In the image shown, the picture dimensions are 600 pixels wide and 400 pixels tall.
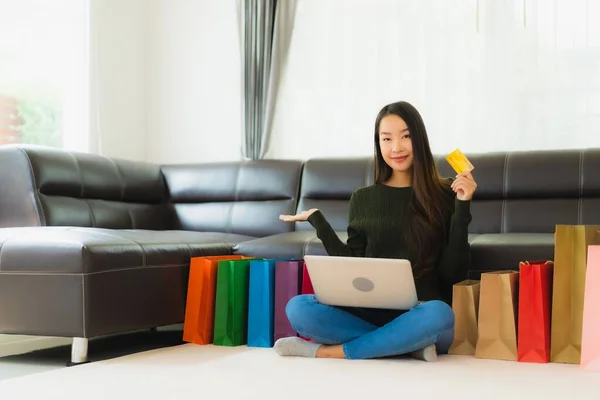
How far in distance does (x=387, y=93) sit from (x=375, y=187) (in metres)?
1.44

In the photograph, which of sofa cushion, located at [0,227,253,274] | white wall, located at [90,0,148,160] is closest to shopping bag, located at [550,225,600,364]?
sofa cushion, located at [0,227,253,274]

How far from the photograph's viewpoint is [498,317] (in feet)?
8.92

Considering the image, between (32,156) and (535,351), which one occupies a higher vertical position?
(32,156)

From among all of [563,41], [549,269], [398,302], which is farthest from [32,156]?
[563,41]

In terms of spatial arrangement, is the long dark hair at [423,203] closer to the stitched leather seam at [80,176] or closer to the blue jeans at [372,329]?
the blue jeans at [372,329]

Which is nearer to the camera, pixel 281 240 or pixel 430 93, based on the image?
pixel 281 240

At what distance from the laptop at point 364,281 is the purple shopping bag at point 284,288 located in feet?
1.05

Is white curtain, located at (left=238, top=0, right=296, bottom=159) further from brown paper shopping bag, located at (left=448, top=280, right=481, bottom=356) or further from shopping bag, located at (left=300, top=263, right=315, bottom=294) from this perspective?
brown paper shopping bag, located at (left=448, top=280, right=481, bottom=356)

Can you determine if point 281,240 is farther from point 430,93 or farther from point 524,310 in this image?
point 430,93

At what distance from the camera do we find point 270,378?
2344 mm

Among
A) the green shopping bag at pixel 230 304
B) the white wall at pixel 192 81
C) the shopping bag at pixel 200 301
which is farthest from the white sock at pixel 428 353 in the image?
the white wall at pixel 192 81

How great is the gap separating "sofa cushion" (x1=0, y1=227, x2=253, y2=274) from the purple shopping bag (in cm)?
44

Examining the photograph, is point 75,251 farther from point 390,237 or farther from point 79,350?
point 390,237

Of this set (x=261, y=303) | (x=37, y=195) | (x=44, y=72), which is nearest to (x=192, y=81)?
(x=44, y=72)
